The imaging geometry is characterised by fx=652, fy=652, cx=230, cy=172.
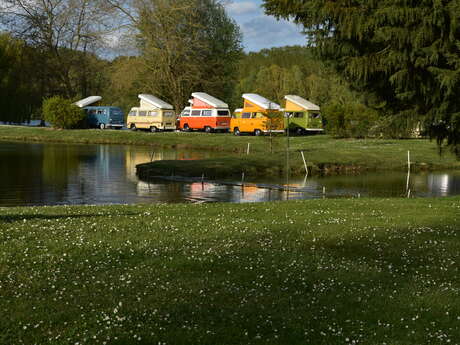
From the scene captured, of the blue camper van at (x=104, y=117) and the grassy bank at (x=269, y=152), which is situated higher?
the blue camper van at (x=104, y=117)

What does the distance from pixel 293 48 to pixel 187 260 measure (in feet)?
495

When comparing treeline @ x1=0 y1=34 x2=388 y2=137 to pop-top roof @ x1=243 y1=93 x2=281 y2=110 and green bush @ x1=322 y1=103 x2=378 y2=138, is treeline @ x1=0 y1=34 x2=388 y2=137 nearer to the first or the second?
green bush @ x1=322 y1=103 x2=378 y2=138

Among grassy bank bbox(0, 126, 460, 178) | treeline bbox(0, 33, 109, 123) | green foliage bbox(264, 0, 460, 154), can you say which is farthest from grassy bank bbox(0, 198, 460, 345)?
treeline bbox(0, 33, 109, 123)

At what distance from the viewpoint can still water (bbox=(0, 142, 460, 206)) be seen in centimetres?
2767

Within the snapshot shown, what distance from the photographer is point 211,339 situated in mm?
7742

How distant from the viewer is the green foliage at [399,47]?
17062 millimetres

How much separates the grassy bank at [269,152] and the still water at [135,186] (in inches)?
90.0

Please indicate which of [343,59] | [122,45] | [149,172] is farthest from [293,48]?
[343,59]

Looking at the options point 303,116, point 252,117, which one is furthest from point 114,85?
point 303,116

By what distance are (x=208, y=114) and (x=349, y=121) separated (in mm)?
15846

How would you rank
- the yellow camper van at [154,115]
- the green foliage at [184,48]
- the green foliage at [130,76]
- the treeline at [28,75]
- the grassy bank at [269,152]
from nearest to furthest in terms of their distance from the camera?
the grassy bank at [269,152], the yellow camper van at [154,115], the green foliage at [184,48], the green foliage at [130,76], the treeline at [28,75]

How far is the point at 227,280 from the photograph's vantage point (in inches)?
388

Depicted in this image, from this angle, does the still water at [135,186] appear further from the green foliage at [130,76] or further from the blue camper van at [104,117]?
the green foliage at [130,76]

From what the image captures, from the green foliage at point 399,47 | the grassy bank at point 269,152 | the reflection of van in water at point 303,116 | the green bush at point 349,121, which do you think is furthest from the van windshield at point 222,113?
the green foliage at point 399,47
